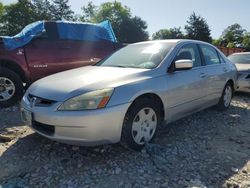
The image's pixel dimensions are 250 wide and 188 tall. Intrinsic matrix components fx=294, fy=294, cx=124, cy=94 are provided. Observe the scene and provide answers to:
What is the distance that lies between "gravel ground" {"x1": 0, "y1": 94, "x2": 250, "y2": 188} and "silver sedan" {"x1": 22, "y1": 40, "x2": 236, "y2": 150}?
30cm

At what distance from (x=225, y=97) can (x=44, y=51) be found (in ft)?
13.2

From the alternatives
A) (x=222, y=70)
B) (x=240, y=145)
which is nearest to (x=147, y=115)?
(x=240, y=145)

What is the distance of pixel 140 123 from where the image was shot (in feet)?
12.5

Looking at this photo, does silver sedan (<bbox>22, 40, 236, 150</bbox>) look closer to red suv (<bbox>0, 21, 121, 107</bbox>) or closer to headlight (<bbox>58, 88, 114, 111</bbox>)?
headlight (<bbox>58, 88, 114, 111</bbox>)

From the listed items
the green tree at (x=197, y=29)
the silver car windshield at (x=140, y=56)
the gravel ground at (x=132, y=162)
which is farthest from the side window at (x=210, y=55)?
the green tree at (x=197, y=29)

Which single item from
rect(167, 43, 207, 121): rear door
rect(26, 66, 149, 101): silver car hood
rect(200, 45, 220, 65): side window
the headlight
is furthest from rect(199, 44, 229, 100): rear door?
the headlight

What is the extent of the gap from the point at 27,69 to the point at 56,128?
11.0 feet

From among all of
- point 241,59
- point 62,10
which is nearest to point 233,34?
point 62,10

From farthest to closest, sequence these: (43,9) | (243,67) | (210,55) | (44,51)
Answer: (43,9) → (243,67) → (44,51) → (210,55)

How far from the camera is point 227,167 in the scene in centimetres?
355

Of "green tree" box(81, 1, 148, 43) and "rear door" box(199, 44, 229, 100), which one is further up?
"green tree" box(81, 1, 148, 43)

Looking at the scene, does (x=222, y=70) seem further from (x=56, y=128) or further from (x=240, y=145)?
(x=56, y=128)

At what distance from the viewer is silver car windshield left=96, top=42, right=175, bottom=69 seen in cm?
424

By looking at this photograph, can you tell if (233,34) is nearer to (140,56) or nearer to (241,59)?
(241,59)
